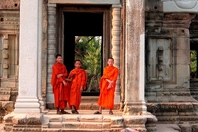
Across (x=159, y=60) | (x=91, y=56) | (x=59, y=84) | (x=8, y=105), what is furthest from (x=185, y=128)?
(x=91, y=56)

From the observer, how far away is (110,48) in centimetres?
1109

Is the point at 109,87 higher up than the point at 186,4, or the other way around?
the point at 186,4

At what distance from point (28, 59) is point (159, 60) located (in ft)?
13.1

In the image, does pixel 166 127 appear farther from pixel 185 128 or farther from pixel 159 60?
pixel 159 60

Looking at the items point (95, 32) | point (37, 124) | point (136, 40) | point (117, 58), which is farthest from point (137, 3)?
point (95, 32)

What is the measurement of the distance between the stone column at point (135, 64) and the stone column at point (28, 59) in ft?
7.01

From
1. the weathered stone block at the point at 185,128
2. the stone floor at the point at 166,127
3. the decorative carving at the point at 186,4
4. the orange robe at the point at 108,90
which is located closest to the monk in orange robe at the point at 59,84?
the orange robe at the point at 108,90

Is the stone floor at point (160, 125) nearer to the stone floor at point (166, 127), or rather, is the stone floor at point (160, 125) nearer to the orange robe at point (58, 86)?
the stone floor at point (166, 127)

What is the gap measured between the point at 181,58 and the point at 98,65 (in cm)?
1358

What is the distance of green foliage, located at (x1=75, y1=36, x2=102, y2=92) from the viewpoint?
24186 mm

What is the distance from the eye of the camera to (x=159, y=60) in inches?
434

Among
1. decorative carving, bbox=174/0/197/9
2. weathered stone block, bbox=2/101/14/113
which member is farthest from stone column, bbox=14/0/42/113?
decorative carving, bbox=174/0/197/9

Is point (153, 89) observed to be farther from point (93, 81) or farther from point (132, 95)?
point (93, 81)

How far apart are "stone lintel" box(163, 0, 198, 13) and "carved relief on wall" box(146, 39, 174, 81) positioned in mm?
919
